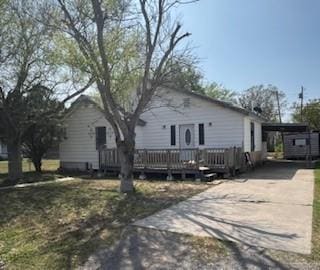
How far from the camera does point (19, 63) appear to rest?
1429 centimetres

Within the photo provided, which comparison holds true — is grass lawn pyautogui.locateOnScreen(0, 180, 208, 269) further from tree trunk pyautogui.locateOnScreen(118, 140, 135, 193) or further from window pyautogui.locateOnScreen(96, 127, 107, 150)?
window pyautogui.locateOnScreen(96, 127, 107, 150)

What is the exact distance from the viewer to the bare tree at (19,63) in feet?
44.2

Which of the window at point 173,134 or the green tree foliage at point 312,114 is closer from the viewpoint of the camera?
the window at point 173,134

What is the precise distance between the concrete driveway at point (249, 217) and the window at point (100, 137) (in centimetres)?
1004

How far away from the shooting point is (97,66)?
35.1 feet

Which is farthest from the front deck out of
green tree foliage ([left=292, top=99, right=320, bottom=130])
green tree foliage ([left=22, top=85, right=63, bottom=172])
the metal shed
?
green tree foliage ([left=292, top=99, right=320, bottom=130])

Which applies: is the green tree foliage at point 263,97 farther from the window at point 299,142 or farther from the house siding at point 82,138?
the house siding at point 82,138

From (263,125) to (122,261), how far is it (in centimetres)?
2045

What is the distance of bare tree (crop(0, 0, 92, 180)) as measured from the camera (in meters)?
13.5

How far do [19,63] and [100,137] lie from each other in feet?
23.6

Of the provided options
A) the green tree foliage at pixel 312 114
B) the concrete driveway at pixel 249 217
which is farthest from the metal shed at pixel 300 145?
the concrete driveway at pixel 249 217

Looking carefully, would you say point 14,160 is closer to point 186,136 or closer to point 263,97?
point 186,136

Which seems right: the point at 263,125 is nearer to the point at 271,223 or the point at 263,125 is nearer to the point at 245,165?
the point at 245,165

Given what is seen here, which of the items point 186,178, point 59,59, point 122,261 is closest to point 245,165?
point 186,178
